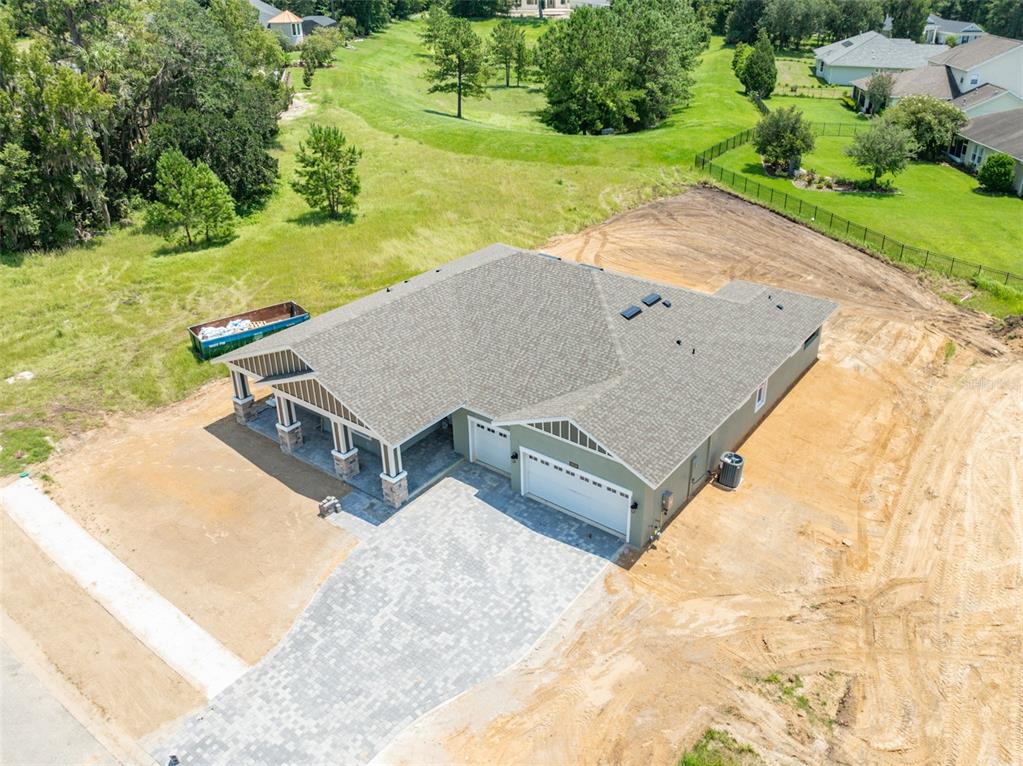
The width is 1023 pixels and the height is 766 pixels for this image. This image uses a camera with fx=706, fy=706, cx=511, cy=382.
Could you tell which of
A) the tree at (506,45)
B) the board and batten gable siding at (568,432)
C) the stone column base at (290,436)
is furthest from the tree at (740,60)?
the stone column base at (290,436)

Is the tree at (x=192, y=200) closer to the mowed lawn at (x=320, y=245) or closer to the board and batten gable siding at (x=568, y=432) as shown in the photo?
the mowed lawn at (x=320, y=245)

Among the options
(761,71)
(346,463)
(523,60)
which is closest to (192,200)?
(346,463)

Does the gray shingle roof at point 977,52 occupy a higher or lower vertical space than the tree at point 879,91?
higher

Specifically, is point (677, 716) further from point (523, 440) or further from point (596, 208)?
point (596, 208)

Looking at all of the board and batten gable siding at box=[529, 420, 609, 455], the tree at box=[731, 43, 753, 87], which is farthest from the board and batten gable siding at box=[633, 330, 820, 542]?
the tree at box=[731, 43, 753, 87]

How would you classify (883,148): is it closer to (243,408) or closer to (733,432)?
(733,432)

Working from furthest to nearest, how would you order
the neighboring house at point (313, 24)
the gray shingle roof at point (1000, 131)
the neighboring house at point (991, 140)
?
1. the neighboring house at point (313, 24)
2. the gray shingle roof at point (1000, 131)
3. the neighboring house at point (991, 140)

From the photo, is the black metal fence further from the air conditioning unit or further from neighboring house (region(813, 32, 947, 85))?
neighboring house (region(813, 32, 947, 85))
